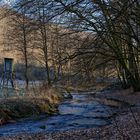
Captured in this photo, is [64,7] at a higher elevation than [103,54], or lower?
higher

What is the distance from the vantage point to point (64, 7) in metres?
13.3

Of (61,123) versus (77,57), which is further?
(61,123)

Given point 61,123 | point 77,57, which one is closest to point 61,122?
point 61,123

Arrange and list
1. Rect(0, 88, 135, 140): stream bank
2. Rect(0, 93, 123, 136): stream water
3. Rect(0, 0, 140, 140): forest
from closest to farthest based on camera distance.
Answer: Rect(0, 0, 140, 140): forest → Rect(0, 88, 135, 140): stream bank → Rect(0, 93, 123, 136): stream water

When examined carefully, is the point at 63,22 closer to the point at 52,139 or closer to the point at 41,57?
the point at 52,139

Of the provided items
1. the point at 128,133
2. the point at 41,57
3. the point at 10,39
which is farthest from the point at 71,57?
the point at 41,57

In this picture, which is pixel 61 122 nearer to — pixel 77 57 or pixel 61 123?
pixel 61 123

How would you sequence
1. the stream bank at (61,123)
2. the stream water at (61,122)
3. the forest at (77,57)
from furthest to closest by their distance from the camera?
the stream water at (61,122) → the stream bank at (61,123) → the forest at (77,57)

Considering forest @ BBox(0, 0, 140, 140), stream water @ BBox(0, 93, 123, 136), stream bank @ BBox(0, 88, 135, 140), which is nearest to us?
forest @ BBox(0, 0, 140, 140)

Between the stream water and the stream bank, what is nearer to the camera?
the stream bank

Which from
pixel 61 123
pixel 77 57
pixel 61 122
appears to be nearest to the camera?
pixel 77 57

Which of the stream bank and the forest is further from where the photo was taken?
the stream bank

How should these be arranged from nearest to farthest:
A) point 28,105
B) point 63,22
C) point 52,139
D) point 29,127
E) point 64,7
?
point 64,7 → point 52,139 → point 63,22 → point 29,127 → point 28,105

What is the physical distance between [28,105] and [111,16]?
1328 centimetres
